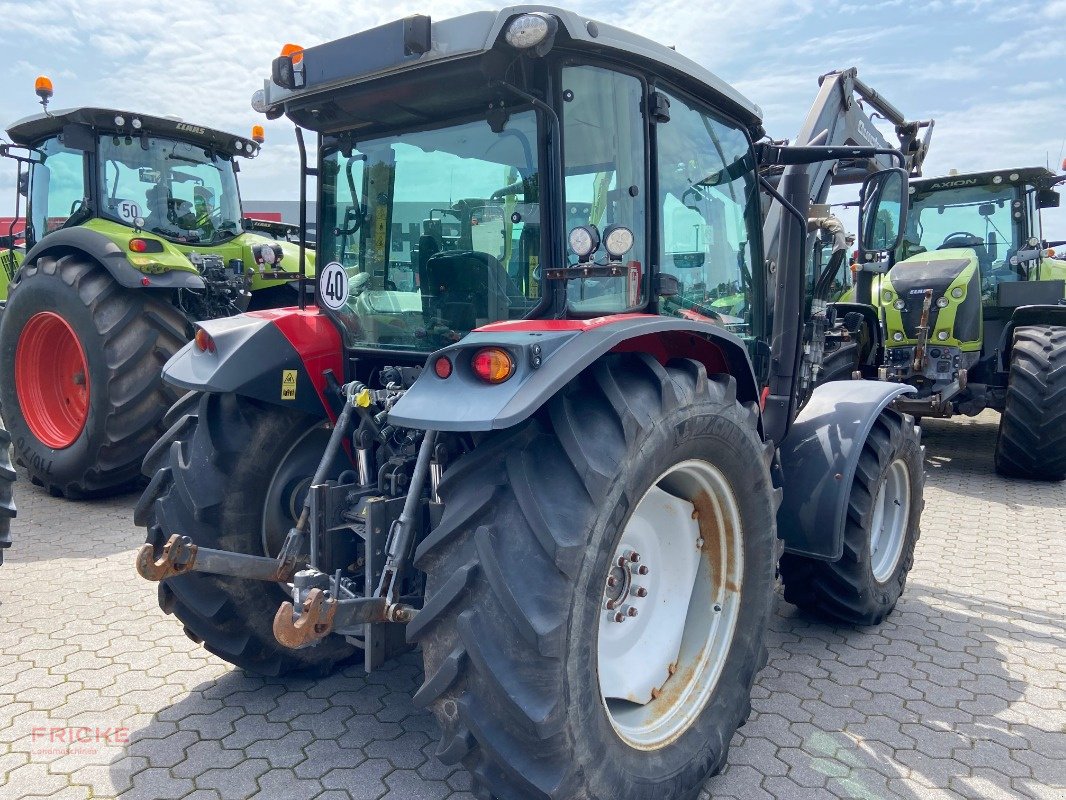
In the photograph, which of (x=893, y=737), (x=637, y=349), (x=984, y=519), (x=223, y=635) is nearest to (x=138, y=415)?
(x=223, y=635)

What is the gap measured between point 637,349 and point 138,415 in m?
4.08

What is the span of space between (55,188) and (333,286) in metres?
4.64

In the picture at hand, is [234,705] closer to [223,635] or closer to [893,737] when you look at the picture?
[223,635]

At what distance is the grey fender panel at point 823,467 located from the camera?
3.11m

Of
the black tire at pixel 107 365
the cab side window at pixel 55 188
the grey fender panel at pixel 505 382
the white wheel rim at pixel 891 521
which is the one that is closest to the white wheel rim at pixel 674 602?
the grey fender panel at pixel 505 382

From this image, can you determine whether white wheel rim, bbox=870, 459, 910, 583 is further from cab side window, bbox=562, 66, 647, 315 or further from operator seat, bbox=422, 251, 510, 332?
operator seat, bbox=422, 251, 510, 332

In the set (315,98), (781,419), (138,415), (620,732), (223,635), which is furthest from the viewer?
(138,415)

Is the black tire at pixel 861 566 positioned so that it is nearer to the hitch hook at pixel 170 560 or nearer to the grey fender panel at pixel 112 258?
the hitch hook at pixel 170 560

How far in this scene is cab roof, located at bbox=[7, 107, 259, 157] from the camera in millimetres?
5699

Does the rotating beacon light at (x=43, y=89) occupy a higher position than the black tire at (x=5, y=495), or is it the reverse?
the rotating beacon light at (x=43, y=89)

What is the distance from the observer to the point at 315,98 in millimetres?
2551

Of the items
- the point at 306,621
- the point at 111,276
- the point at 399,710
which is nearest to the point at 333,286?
the point at 306,621

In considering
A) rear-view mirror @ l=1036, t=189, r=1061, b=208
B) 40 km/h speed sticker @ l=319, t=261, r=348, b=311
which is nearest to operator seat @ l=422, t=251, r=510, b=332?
40 km/h speed sticker @ l=319, t=261, r=348, b=311

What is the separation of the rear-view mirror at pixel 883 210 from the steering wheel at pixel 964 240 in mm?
5055
